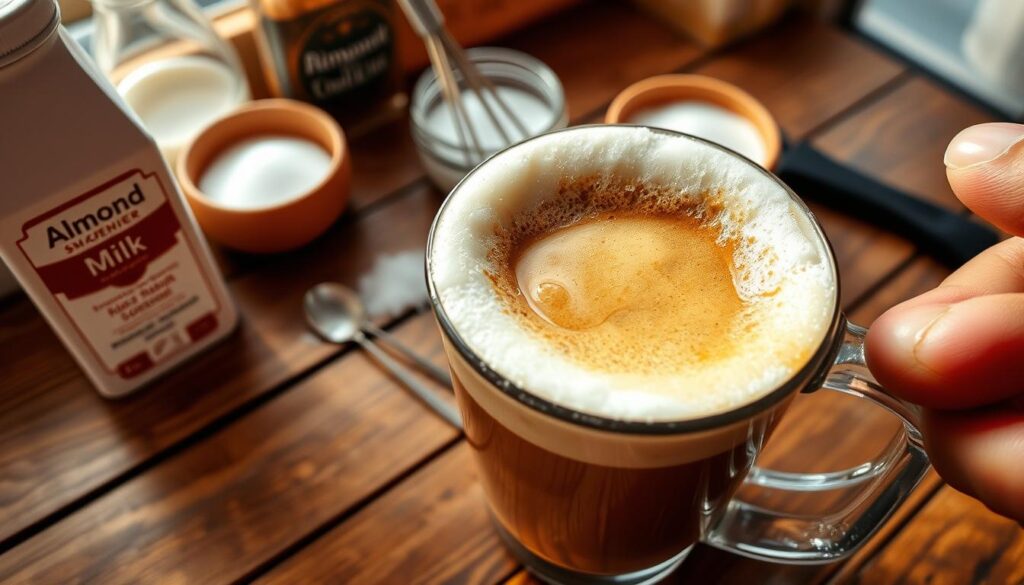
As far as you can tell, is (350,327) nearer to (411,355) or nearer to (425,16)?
(411,355)

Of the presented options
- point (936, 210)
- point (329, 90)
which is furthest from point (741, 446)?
point (329, 90)

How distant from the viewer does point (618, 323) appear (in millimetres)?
476

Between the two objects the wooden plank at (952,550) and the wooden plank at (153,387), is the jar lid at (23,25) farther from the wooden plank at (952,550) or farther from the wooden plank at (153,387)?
the wooden plank at (952,550)

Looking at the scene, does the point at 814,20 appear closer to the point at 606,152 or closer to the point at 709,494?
the point at 606,152

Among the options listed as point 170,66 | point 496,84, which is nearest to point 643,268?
point 496,84

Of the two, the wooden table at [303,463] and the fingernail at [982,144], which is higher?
the fingernail at [982,144]

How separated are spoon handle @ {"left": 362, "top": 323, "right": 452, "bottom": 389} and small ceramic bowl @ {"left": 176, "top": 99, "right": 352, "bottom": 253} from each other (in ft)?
0.39

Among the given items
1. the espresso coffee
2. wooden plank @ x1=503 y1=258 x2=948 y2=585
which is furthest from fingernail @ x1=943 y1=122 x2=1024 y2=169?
wooden plank @ x1=503 y1=258 x2=948 y2=585

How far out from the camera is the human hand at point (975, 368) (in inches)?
16.1

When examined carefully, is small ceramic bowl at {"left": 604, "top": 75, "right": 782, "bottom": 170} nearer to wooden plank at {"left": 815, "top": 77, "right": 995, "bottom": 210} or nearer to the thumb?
wooden plank at {"left": 815, "top": 77, "right": 995, "bottom": 210}

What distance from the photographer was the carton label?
1.85 feet

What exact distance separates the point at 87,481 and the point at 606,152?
479 millimetres

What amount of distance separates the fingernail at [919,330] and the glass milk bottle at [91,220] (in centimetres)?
50

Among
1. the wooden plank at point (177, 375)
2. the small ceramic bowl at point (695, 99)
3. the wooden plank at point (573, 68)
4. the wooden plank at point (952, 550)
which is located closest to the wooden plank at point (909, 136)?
the small ceramic bowl at point (695, 99)
